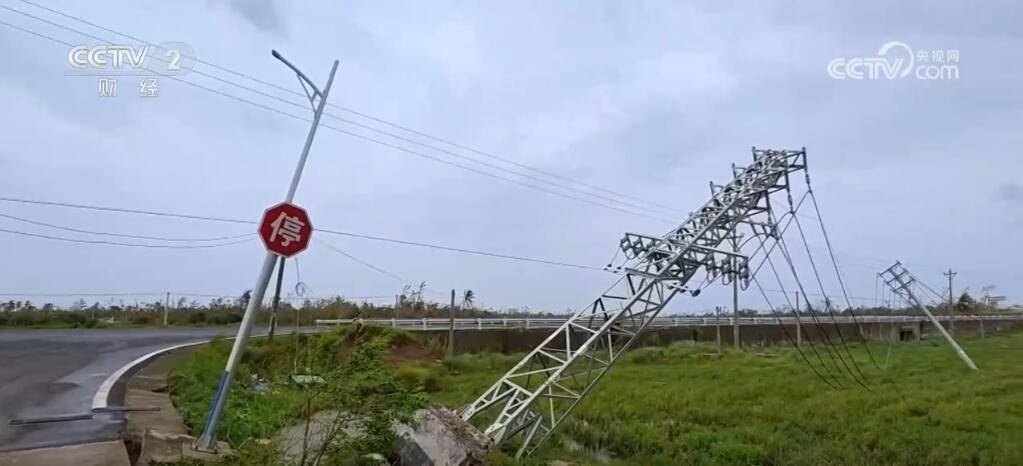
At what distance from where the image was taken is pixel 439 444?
7750 mm

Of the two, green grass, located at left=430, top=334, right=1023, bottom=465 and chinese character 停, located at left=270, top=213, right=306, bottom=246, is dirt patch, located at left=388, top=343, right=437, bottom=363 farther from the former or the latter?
chinese character 停, located at left=270, top=213, right=306, bottom=246

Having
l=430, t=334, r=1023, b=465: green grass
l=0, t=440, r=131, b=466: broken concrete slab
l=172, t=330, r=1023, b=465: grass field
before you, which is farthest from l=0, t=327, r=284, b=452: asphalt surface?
l=430, t=334, r=1023, b=465: green grass

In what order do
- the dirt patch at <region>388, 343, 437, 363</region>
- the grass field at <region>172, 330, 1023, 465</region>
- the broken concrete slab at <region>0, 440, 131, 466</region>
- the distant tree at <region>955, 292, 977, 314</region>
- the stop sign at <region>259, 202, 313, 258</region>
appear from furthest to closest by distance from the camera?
the distant tree at <region>955, 292, 977, 314</region>, the dirt patch at <region>388, 343, 437, 363</region>, the grass field at <region>172, 330, 1023, 465</region>, the stop sign at <region>259, 202, 313, 258</region>, the broken concrete slab at <region>0, 440, 131, 466</region>

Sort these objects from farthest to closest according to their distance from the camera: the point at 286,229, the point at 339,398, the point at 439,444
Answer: the point at 439,444
the point at 286,229
the point at 339,398

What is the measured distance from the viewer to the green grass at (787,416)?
10.5 metres

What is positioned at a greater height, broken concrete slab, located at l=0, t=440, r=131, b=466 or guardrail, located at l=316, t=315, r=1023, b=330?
guardrail, located at l=316, t=315, r=1023, b=330

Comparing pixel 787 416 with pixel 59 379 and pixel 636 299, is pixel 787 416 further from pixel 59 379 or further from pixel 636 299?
pixel 59 379

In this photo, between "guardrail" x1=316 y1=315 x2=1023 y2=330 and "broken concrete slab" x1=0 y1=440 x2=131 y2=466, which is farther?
"guardrail" x1=316 y1=315 x2=1023 y2=330

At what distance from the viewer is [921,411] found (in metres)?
13.3

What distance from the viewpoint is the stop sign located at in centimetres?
691

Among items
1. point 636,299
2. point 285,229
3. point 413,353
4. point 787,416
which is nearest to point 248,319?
point 285,229

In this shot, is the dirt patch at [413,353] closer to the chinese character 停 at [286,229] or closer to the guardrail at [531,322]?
the guardrail at [531,322]

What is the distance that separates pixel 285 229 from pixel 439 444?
2.92m

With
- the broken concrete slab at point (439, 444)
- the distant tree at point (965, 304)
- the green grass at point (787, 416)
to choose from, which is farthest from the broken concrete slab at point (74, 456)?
the distant tree at point (965, 304)
